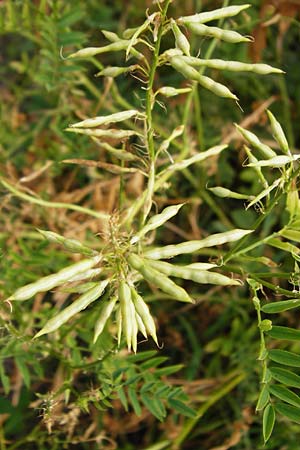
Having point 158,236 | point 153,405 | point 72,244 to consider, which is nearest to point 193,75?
point 72,244

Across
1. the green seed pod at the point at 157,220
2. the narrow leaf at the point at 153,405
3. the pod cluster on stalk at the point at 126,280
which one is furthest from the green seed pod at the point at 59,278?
the narrow leaf at the point at 153,405

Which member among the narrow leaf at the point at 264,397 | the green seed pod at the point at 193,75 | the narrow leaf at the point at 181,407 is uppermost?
the green seed pod at the point at 193,75

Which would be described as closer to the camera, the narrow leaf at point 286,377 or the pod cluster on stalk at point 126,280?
the pod cluster on stalk at point 126,280

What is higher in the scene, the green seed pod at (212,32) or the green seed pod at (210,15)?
the green seed pod at (210,15)

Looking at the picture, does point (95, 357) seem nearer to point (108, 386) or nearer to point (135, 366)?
point (135, 366)

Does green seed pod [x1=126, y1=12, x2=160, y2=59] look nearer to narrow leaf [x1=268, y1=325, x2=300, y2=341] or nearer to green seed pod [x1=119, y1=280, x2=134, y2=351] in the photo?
green seed pod [x1=119, y1=280, x2=134, y2=351]

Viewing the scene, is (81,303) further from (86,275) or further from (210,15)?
(210,15)

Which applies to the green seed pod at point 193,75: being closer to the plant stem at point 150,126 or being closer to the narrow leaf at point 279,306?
the plant stem at point 150,126
